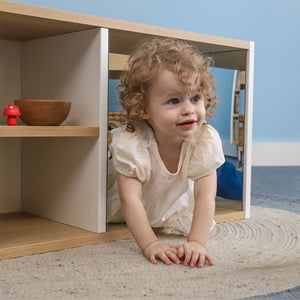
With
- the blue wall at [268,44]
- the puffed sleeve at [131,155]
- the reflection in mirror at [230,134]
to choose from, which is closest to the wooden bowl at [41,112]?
the puffed sleeve at [131,155]

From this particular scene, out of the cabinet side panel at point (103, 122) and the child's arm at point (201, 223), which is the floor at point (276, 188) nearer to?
the child's arm at point (201, 223)

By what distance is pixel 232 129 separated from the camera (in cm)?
130

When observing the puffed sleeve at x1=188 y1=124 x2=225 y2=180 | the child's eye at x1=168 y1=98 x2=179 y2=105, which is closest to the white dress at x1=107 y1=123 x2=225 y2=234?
the puffed sleeve at x1=188 y1=124 x2=225 y2=180

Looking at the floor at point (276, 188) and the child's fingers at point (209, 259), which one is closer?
the child's fingers at point (209, 259)

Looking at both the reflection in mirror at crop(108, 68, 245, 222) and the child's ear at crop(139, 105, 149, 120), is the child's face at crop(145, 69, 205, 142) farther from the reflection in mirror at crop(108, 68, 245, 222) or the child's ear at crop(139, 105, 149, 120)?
the reflection in mirror at crop(108, 68, 245, 222)

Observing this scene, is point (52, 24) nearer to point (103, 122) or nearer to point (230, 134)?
point (103, 122)

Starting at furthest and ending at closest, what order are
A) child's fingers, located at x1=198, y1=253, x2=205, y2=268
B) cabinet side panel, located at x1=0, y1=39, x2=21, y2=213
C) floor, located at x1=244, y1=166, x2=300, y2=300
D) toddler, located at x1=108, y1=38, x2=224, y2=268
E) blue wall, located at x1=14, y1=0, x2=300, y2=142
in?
blue wall, located at x1=14, y1=0, x2=300, y2=142 → floor, located at x1=244, y1=166, x2=300, y2=300 → cabinet side panel, located at x1=0, y1=39, x2=21, y2=213 → toddler, located at x1=108, y1=38, x2=224, y2=268 → child's fingers, located at x1=198, y1=253, x2=205, y2=268

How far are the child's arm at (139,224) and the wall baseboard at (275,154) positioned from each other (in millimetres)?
1596

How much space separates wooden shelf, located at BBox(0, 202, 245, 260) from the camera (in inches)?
35.4

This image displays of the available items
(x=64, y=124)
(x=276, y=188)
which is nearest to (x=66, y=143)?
(x=64, y=124)

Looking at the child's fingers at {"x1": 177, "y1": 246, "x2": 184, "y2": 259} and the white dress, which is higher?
the white dress

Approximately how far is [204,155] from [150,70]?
20 centimetres

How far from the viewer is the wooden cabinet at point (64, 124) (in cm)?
95

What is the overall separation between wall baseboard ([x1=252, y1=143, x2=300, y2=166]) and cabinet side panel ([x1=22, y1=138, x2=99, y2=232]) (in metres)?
1.48
